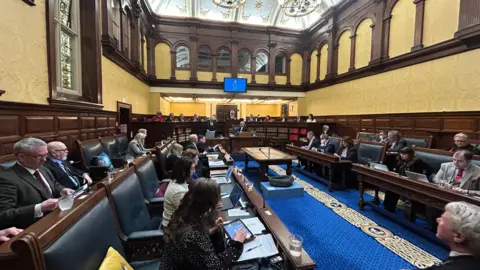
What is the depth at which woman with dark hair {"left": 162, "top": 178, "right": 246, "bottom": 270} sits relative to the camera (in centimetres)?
113

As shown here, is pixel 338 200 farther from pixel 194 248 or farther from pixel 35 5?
pixel 35 5

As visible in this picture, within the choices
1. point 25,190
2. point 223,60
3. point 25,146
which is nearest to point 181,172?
point 25,190

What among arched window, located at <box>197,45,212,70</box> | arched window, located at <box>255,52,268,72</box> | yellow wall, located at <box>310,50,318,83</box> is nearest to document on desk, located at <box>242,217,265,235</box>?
arched window, located at <box>197,45,212,70</box>

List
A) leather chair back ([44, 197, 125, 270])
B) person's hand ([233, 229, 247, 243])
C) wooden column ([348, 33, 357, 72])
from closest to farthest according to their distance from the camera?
leather chair back ([44, 197, 125, 270]) < person's hand ([233, 229, 247, 243]) < wooden column ([348, 33, 357, 72])

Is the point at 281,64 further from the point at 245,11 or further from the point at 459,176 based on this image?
the point at 459,176

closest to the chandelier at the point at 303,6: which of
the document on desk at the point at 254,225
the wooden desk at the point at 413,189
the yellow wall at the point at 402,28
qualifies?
the yellow wall at the point at 402,28

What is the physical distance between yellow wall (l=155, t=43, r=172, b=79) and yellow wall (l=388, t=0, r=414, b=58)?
30.4 ft

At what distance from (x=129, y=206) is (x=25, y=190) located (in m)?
0.82

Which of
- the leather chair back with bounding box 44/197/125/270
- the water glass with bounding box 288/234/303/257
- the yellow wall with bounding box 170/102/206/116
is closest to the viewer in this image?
the leather chair back with bounding box 44/197/125/270

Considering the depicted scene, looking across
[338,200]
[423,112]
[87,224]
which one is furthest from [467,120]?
[87,224]

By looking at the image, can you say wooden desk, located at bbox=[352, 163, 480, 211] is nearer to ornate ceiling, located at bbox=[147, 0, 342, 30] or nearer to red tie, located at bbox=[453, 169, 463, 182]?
red tie, located at bbox=[453, 169, 463, 182]

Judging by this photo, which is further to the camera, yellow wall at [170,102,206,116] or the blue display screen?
yellow wall at [170,102,206,116]

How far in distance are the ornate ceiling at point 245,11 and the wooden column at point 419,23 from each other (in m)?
4.11

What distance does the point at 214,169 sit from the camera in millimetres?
3857
